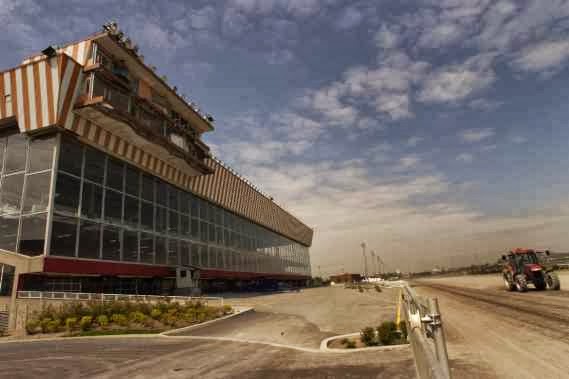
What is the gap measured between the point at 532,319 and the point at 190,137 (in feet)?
122

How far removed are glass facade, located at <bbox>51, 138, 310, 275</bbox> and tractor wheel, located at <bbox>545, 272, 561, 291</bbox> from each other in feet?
110

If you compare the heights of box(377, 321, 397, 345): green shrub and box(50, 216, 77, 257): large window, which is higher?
box(50, 216, 77, 257): large window

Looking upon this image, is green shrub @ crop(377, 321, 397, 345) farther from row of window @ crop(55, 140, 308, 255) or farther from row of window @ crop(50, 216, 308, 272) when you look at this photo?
row of window @ crop(55, 140, 308, 255)

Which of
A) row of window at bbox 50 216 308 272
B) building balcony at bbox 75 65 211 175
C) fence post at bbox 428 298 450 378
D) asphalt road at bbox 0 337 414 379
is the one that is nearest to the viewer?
fence post at bbox 428 298 450 378

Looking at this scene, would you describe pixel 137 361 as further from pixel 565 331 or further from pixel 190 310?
pixel 565 331

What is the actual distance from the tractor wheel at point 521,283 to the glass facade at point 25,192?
34.3 m

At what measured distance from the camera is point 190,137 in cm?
4169

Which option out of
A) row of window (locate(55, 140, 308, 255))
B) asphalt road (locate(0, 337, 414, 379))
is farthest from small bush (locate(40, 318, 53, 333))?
row of window (locate(55, 140, 308, 255))

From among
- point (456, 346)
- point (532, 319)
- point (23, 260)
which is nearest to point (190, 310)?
point (23, 260)

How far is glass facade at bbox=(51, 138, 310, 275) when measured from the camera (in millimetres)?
26453

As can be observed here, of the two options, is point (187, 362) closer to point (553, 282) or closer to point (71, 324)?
point (71, 324)

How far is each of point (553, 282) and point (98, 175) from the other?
3611 cm

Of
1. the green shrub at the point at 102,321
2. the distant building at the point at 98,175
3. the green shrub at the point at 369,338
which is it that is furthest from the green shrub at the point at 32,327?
the green shrub at the point at 369,338

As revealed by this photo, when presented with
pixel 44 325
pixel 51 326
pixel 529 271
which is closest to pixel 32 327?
pixel 44 325
